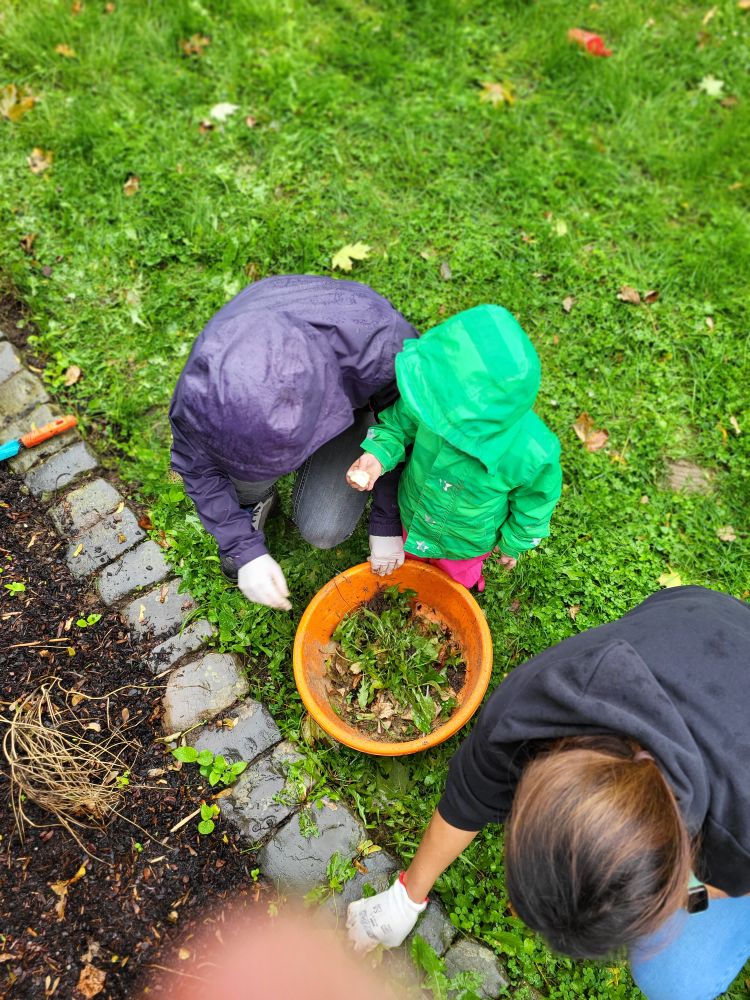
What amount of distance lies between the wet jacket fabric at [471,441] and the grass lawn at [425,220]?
0.57m

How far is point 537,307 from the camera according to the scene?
3271 mm

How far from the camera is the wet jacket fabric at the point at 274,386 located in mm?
1806

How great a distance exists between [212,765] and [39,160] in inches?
121

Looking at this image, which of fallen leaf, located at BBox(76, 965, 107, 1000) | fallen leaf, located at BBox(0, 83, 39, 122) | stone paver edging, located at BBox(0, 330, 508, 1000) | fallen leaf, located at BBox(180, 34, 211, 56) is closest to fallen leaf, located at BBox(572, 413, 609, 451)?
stone paver edging, located at BBox(0, 330, 508, 1000)

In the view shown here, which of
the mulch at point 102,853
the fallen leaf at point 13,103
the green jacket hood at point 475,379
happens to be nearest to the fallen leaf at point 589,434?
the green jacket hood at point 475,379

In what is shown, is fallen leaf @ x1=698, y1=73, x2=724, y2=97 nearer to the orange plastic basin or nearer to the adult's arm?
the orange plastic basin

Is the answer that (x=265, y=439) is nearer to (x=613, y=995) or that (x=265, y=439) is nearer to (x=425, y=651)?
(x=425, y=651)

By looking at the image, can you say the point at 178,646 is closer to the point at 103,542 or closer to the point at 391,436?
the point at 103,542

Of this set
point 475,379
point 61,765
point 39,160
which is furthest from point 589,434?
point 39,160

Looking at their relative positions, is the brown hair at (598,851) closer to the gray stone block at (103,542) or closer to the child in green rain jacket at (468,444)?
the child in green rain jacket at (468,444)

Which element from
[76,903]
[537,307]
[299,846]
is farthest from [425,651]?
[537,307]

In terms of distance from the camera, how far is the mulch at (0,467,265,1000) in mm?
1959

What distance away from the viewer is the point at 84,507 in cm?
267

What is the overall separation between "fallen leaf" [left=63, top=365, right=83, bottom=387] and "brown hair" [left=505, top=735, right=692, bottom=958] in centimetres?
252
